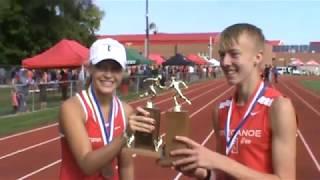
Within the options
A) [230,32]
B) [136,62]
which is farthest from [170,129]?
[136,62]

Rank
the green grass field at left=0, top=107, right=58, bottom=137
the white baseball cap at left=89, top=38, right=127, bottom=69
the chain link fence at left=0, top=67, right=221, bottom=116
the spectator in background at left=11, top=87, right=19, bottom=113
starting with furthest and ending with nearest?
the chain link fence at left=0, top=67, right=221, bottom=116, the spectator in background at left=11, top=87, right=19, bottom=113, the green grass field at left=0, top=107, right=58, bottom=137, the white baseball cap at left=89, top=38, right=127, bottom=69

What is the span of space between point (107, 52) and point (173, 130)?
698mm

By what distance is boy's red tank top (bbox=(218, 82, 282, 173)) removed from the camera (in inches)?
106

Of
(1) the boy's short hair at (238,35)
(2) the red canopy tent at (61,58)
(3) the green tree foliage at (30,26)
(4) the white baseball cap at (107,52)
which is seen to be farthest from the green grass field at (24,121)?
(3) the green tree foliage at (30,26)

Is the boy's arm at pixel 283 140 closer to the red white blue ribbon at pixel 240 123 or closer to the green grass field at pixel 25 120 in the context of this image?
the red white blue ribbon at pixel 240 123

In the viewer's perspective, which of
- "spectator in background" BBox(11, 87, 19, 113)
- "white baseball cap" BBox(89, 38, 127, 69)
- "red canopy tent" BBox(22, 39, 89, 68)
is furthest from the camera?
"red canopy tent" BBox(22, 39, 89, 68)

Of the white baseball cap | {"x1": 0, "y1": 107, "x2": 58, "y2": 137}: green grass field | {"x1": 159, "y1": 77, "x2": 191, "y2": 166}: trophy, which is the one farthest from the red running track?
{"x1": 159, "y1": 77, "x2": 191, "y2": 166}: trophy

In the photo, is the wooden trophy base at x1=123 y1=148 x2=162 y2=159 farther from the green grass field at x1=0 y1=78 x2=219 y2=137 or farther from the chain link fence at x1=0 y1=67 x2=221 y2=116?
the chain link fence at x1=0 y1=67 x2=221 y2=116

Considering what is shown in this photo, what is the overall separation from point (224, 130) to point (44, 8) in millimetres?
54733

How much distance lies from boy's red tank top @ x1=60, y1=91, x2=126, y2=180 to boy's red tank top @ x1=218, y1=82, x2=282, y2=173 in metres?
0.64

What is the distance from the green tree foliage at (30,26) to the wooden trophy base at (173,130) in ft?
170

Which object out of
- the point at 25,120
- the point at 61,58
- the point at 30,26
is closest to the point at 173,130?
the point at 25,120

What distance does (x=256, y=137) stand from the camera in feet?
8.86

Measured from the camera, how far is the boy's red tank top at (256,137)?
2.69m
